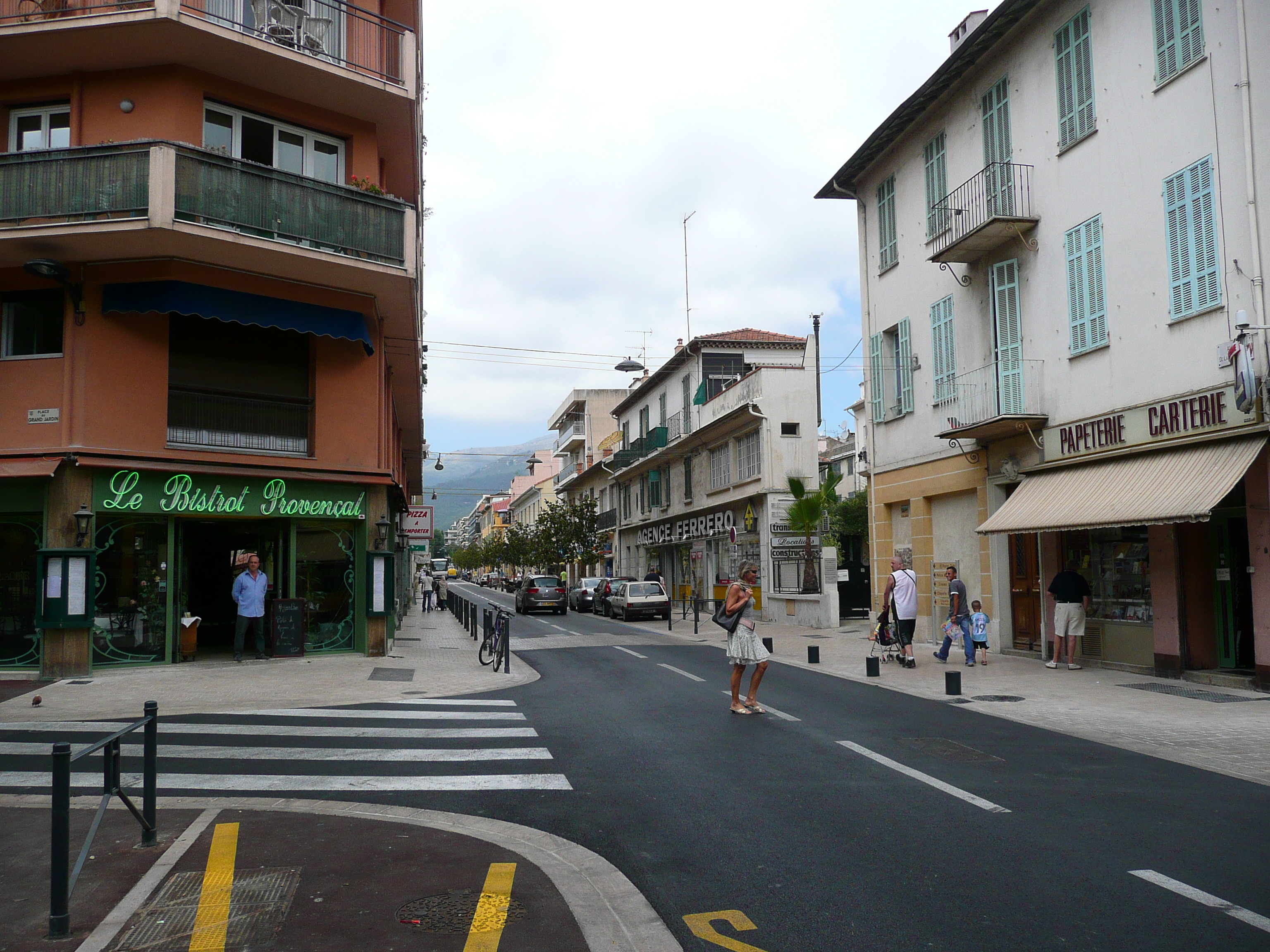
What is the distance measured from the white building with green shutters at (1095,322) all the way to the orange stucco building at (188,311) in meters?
10.9

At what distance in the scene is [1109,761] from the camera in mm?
8617

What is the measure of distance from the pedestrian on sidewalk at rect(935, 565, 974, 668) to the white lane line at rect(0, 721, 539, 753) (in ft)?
29.7

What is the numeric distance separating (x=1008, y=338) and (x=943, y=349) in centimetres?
238

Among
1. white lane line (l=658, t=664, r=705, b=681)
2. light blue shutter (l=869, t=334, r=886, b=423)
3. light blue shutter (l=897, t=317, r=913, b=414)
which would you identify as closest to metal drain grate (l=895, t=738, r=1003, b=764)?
white lane line (l=658, t=664, r=705, b=681)

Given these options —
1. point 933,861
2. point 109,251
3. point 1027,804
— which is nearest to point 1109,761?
point 1027,804

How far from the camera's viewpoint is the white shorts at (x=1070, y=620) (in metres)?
15.4

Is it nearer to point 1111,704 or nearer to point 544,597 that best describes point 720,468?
point 544,597

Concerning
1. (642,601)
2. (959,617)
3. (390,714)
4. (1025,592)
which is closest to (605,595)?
(642,601)

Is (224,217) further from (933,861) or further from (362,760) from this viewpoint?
(933,861)

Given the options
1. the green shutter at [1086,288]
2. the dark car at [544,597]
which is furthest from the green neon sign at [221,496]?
the dark car at [544,597]

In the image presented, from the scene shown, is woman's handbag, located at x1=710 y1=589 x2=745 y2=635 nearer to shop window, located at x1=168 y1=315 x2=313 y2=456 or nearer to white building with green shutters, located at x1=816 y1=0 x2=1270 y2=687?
white building with green shutters, located at x1=816 y1=0 x2=1270 y2=687

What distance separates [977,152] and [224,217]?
548 inches

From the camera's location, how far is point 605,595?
3912 cm

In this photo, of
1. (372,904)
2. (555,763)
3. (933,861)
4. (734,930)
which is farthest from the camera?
(555,763)
